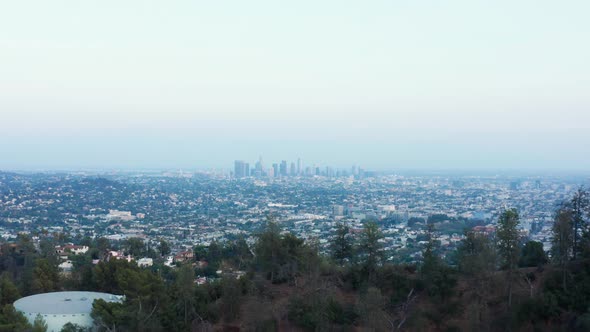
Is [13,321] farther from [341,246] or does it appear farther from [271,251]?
[341,246]

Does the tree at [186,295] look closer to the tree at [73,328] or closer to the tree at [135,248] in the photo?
the tree at [73,328]

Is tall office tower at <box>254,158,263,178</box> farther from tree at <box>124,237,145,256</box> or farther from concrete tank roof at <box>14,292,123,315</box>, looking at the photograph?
concrete tank roof at <box>14,292,123,315</box>

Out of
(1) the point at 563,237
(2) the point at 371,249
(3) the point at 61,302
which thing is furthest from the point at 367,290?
(3) the point at 61,302

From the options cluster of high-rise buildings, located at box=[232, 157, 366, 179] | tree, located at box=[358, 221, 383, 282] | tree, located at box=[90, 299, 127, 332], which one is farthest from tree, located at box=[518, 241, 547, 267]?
cluster of high-rise buildings, located at box=[232, 157, 366, 179]

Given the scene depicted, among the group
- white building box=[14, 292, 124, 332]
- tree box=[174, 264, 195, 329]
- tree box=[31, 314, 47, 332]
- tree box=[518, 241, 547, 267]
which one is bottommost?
white building box=[14, 292, 124, 332]

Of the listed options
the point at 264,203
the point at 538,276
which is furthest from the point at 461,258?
the point at 264,203
